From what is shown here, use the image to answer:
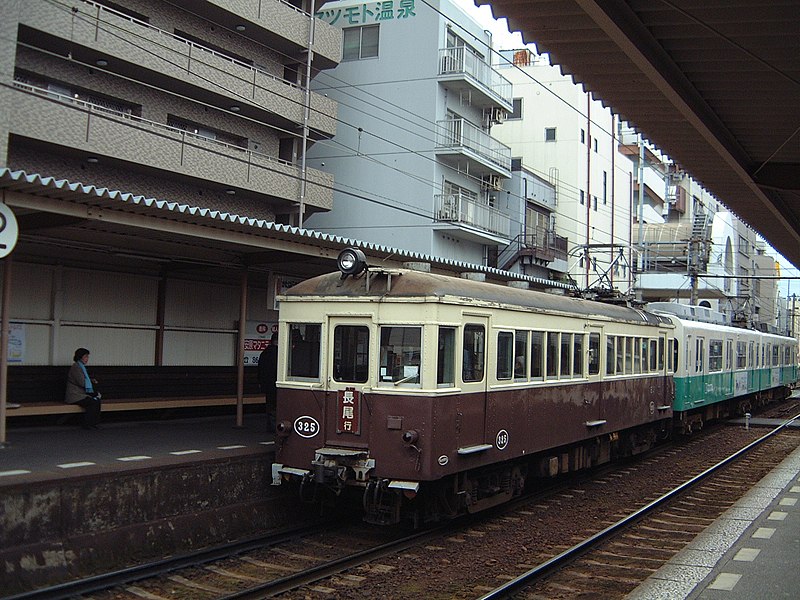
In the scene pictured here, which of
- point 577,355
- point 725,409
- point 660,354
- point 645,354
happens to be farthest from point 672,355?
point 725,409

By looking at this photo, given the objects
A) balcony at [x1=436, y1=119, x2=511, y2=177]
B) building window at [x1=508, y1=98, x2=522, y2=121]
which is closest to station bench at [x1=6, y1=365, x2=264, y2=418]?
→ balcony at [x1=436, y1=119, x2=511, y2=177]

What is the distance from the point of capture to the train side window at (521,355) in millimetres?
9750

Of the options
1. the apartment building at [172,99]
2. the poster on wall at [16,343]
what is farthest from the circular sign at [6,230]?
the apartment building at [172,99]

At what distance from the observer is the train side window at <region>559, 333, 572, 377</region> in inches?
433

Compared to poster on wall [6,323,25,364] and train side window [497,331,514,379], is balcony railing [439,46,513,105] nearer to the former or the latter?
poster on wall [6,323,25,364]

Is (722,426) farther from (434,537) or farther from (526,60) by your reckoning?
(526,60)

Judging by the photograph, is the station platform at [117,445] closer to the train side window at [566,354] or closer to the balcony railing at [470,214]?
the train side window at [566,354]

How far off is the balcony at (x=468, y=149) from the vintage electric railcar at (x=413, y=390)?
1797 centimetres

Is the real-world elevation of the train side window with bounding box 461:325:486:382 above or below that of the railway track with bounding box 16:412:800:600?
above

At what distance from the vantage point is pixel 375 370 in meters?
8.55

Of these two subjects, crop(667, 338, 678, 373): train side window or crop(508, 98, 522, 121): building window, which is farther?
crop(508, 98, 522, 121): building window

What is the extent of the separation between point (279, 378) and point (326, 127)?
58.4 ft

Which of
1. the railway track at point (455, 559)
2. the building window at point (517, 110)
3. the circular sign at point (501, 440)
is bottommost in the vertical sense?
the railway track at point (455, 559)

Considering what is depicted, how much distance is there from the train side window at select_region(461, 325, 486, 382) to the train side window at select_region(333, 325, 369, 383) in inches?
41.3
